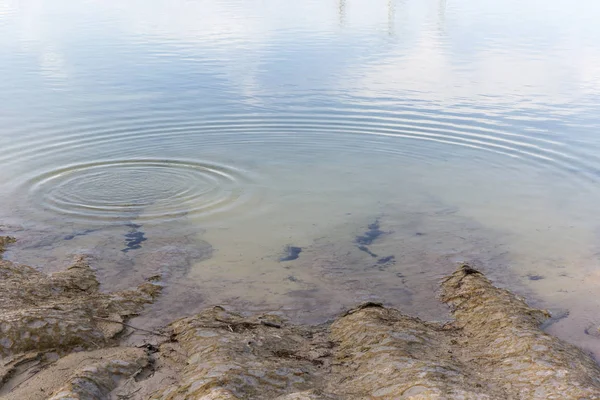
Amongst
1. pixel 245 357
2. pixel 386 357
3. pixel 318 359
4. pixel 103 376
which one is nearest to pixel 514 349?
pixel 386 357

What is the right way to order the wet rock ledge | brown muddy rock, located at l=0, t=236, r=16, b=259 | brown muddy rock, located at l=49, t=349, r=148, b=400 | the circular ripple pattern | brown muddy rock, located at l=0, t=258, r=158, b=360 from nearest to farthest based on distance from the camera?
brown muddy rock, located at l=49, t=349, r=148, b=400, the wet rock ledge, brown muddy rock, located at l=0, t=258, r=158, b=360, brown muddy rock, located at l=0, t=236, r=16, b=259, the circular ripple pattern

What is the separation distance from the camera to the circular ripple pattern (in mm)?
9117

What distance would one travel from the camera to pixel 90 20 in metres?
31.0

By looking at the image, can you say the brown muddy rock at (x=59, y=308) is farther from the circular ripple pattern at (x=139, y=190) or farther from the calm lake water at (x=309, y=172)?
the circular ripple pattern at (x=139, y=190)

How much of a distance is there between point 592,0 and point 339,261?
3883 cm

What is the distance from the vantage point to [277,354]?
538cm

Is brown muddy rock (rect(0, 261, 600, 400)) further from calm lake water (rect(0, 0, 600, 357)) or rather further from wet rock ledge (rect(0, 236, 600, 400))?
calm lake water (rect(0, 0, 600, 357))

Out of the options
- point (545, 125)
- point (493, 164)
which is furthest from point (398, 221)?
point (545, 125)

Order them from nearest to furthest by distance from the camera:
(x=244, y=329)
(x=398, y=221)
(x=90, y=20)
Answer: (x=244, y=329), (x=398, y=221), (x=90, y=20)

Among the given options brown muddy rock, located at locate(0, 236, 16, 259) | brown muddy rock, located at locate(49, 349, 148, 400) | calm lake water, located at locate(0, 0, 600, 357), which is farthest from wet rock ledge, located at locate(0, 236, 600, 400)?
brown muddy rock, located at locate(0, 236, 16, 259)

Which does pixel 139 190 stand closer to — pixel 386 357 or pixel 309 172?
pixel 309 172

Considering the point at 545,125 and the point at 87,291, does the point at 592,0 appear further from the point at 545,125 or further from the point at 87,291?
the point at 87,291

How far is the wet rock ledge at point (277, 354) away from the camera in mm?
4645

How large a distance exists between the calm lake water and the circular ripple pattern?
0.04 meters
